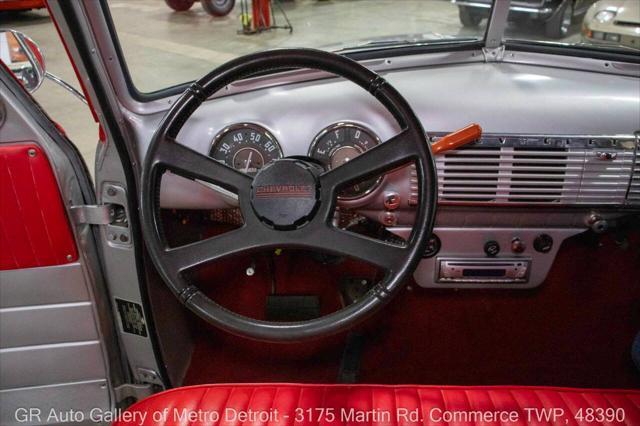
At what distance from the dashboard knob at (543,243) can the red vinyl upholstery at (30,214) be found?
1.38 m

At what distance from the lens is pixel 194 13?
882 cm

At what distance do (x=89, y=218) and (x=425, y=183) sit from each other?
927 millimetres

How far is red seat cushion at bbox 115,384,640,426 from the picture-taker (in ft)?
4.23

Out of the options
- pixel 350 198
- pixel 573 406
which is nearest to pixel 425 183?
pixel 350 198

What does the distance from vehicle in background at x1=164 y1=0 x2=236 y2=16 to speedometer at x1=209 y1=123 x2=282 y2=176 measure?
7.68m

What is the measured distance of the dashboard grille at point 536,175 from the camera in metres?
1.55

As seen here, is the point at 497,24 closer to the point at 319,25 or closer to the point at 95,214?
the point at 95,214

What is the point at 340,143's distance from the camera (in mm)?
1551

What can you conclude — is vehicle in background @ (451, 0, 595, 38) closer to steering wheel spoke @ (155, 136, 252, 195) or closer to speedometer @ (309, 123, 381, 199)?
speedometer @ (309, 123, 381, 199)

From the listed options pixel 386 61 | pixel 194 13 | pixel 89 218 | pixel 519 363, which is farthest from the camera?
pixel 194 13

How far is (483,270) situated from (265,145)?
2.64 feet

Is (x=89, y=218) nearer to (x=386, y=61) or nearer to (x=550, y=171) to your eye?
(x=386, y=61)

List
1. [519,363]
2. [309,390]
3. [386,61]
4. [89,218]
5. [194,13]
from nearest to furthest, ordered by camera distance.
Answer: [309,390] < [89,218] < [386,61] < [519,363] < [194,13]

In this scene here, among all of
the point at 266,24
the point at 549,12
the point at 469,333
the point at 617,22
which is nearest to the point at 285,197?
the point at 469,333
